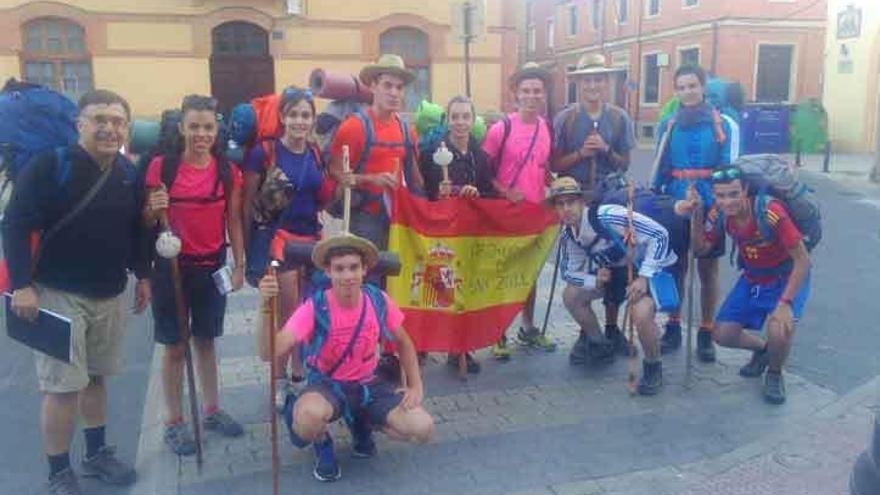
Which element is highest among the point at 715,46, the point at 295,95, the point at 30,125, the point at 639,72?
the point at 715,46

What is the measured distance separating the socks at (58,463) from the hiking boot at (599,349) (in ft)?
11.0

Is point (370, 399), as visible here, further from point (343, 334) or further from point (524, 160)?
point (524, 160)

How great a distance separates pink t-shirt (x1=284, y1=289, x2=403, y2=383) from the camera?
3754 mm

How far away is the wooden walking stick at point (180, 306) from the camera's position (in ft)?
11.9

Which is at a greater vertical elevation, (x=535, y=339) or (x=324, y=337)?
(x=324, y=337)

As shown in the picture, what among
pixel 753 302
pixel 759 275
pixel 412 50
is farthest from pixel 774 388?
pixel 412 50

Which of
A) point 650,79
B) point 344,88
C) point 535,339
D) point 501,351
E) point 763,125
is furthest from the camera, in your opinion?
point 650,79

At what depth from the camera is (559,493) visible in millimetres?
3652

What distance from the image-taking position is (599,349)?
5.38 m

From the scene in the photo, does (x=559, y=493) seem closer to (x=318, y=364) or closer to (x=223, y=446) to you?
(x=318, y=364)

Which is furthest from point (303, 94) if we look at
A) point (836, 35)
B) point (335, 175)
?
point (836, 35)

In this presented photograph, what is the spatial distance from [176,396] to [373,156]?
5.99ft

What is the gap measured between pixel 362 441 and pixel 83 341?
148 centimetres

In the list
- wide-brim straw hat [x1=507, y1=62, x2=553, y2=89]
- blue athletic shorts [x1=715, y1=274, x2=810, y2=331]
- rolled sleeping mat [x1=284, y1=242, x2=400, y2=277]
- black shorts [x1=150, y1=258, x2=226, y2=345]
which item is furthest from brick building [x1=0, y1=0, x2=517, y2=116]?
black shorts [x1=150, y1=258, x2=226, y2=345]
